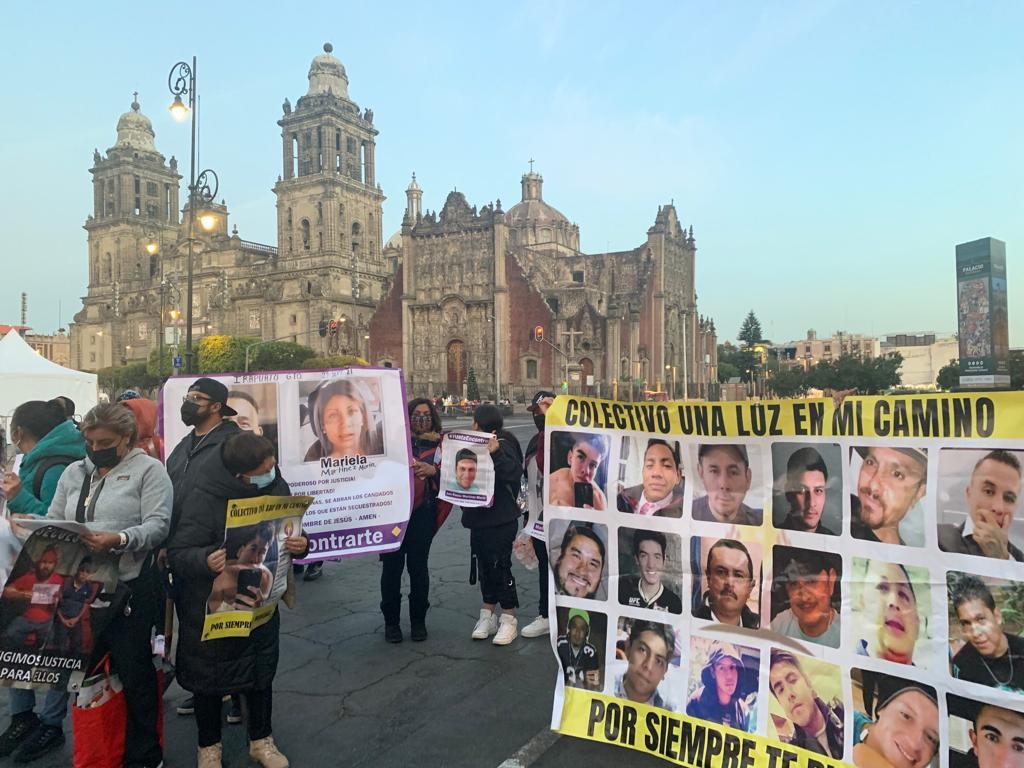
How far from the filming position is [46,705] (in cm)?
458

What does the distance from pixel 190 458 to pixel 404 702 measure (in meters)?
2.30

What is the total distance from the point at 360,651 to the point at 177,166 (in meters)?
122

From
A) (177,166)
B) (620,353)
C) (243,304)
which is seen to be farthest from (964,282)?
(177,166)

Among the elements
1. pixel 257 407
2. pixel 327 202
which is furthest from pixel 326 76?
pixel 257 407

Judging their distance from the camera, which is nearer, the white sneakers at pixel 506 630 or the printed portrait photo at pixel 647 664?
the printed portrait photo at pixel 647 664

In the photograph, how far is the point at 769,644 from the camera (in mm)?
3709

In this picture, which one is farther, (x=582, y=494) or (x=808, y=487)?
(x=582, y=494)

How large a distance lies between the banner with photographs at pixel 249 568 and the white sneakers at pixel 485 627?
8.40 ft

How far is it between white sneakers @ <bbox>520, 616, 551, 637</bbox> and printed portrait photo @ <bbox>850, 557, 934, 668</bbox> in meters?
3.39

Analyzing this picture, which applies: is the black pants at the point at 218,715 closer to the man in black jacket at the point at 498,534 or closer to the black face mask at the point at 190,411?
the black face mask at the point at 190,411

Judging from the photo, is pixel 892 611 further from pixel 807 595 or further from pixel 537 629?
pixel 537 629

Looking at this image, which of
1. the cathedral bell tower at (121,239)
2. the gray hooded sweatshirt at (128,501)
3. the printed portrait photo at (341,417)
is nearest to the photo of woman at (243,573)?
the gray hooded sweatshirt at (128,501)

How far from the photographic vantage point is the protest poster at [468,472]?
19.8ft

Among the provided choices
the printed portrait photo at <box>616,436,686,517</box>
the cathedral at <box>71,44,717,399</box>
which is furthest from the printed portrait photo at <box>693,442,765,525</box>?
the cathedral at <box>71,44,717,399</box>
